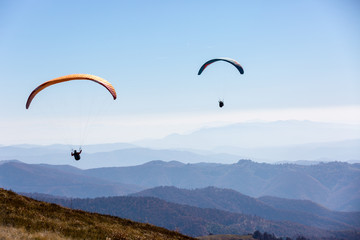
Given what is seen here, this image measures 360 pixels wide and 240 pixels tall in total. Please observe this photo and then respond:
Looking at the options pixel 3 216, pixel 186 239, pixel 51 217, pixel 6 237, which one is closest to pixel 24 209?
pixel 51 217

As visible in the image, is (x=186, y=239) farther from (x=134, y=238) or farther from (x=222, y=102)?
(x=222, y=102)

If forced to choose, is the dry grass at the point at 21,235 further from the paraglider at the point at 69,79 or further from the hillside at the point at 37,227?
the paraglider at the point at 69,79

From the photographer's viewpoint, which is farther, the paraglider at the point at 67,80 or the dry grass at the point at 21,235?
the paraglider at the point at 67,80

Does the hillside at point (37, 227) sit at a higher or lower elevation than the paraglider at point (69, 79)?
lower

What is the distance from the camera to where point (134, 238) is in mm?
27281

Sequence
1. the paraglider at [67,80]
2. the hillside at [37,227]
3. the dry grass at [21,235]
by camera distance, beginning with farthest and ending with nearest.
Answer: the paraglider at [67,80], the hillside at [37,227], the dry grass at [21,235]

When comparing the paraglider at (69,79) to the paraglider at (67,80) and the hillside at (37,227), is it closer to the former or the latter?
the paraglider at (67,80)

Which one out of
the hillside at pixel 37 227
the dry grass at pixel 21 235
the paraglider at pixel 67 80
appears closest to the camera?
the dry grass at pixel 21 235

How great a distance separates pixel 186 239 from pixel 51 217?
57.6 ft

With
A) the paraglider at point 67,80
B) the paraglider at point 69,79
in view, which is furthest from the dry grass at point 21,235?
the paraglider at point 69,79

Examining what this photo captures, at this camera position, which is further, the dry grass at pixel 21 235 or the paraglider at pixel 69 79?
the paraglider at pixel 69 79

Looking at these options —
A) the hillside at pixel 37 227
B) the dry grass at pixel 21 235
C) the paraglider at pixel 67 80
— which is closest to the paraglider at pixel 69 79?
the paraglider at pixel 67 80

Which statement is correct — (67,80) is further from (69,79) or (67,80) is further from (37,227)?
(37,227)

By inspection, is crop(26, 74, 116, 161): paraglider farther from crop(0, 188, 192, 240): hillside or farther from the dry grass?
the dry grass
